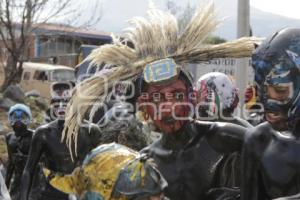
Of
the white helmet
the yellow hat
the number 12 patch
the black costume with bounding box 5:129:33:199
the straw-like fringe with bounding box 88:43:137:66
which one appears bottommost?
the black costume with bounding box 5:129:33:199

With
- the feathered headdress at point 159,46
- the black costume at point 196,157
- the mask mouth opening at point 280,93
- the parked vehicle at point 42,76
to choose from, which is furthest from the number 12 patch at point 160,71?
the parked vehicle at point 42,76

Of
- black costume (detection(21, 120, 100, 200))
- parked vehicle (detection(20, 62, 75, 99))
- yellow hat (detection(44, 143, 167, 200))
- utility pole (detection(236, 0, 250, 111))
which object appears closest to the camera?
yellow hat (detection(44, 143, 167, 200))

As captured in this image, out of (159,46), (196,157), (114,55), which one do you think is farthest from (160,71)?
(196,157)

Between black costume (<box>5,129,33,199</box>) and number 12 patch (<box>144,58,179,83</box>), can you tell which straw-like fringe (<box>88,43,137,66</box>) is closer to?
number 12 patch (<box>144,58,179,83</box>)

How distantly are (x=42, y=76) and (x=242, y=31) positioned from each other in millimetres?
17880

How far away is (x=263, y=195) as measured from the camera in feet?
10.2

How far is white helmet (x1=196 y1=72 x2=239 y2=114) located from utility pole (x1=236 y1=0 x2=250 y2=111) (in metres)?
3.56

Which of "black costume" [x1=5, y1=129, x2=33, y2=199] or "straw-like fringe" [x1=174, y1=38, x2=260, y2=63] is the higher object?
"straw-like fringe" [x1=174, y1=38, x2=260, y2=63]

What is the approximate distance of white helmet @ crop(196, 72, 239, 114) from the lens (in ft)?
19.0

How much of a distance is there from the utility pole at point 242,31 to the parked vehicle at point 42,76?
15274 millimetres

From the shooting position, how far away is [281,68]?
9.30ft

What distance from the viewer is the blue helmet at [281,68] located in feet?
9.21

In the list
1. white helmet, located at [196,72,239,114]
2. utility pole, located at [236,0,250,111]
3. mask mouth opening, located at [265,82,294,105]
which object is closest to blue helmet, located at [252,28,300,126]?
mask mouth opening, located at [265,82,294,105]

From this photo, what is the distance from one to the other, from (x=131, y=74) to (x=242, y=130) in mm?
660
